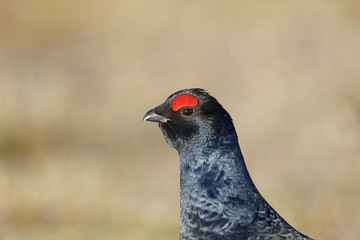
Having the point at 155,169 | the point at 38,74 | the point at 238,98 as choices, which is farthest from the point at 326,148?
the point at 38,74

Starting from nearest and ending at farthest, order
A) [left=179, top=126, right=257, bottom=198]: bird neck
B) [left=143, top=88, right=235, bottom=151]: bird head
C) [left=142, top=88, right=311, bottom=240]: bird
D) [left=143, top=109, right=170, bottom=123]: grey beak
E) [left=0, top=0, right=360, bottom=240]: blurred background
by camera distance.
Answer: [left=142, top=88, right=311, bottom=240]: bird, [left=179, top=126, right=257, bottom=198]: bird neck, [left=143, top=88, right=235, bottom=151]: bird head, [left=143, top=109, right=170, bottom=123]: grey beak, [left=0, top=0, right=360, bottom=240]: blurred background

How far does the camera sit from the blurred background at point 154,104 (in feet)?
39.4

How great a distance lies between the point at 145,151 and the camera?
13.8 meters

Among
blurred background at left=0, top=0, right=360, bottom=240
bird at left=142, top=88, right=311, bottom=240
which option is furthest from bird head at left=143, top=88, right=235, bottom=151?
blurred background at left=0, top=0, right=360, bottom=240

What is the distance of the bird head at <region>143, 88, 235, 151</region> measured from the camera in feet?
17.8

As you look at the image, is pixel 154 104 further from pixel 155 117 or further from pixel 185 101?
pixel 185 101

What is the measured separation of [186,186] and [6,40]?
41.8 ft

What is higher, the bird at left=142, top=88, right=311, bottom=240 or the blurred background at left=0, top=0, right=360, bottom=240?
the blurred background at left=0, top=0, right=360, bottom=240

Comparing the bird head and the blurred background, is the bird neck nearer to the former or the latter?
the bird head

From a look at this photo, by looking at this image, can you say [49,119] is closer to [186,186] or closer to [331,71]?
[331,71]

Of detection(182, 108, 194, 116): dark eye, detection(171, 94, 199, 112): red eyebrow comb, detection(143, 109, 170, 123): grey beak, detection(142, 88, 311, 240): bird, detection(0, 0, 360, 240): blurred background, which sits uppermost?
detection(0, 0, 360, 240): blurred background

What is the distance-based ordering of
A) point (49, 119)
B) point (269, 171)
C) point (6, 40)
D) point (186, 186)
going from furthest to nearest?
point (6, 40), point (49, 119), point (269, 171), point (186, 186)

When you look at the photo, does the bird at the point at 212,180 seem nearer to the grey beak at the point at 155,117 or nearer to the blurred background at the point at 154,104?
the grey beak at the point at 155,117

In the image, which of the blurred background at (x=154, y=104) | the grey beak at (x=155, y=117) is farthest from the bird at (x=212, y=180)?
the blurred background at (x=154, y=104)
